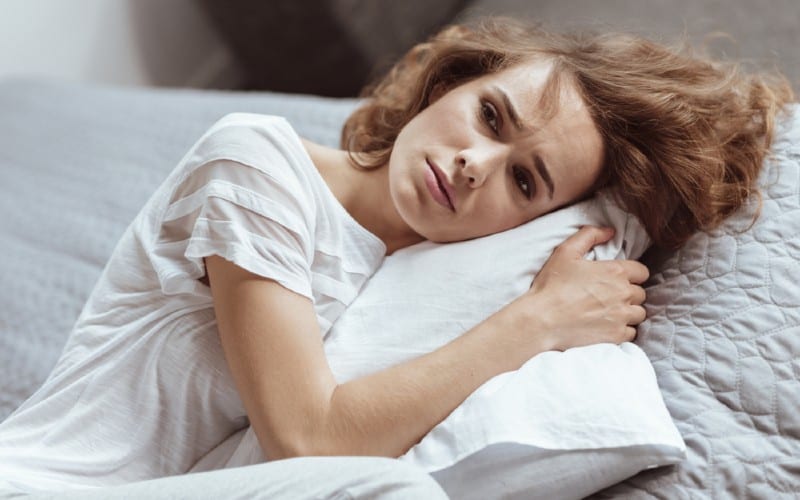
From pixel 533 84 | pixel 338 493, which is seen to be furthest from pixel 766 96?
pixel 338 493

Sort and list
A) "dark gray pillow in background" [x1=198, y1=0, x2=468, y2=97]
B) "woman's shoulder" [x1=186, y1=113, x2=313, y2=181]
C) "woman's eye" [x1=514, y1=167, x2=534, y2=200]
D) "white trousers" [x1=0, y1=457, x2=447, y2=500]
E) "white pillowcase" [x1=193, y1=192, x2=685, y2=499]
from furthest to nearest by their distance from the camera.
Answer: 1. "dark gray pillow in background" [x1=198, y1=0, x2=468, y2=97]
2. "woman's eye" [x1=514, y1=167, x2=534, y2=200]
3. "woman's shoulder" [x1=186, y1=113, x2=313, y2=181]
4. "white pillowcase" [x1=193, y1=192, x2=685, y2=499]
5. "white trousers" [x1=0, y1=457, x2=447, y2=500]

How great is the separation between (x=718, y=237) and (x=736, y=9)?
1.14 m

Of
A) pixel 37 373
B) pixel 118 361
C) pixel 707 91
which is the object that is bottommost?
pixel 37 373

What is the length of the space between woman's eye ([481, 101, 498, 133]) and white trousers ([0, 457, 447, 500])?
0.47 metres

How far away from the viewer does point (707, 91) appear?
1.19m

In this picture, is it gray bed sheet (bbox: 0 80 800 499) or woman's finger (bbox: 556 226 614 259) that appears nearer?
gray bed sheet (bbox: 0 80 800 499)

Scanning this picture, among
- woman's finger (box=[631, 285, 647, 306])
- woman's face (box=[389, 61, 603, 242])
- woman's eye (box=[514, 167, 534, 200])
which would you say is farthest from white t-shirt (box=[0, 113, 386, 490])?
woman's finger (box=[631, 285, 647, 306])

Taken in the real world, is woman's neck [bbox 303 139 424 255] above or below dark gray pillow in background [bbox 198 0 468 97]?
above

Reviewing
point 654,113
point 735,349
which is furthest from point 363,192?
point 735,349

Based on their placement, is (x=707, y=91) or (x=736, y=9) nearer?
(x=707, y=91)

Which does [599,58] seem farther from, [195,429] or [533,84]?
[195,429]

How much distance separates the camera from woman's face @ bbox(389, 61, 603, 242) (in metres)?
1.10

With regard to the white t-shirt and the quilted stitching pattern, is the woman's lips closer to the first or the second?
the white t-shirt

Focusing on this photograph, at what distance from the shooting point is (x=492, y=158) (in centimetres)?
109
